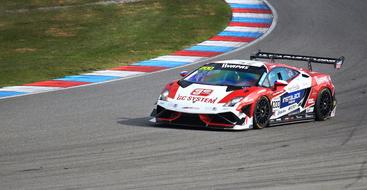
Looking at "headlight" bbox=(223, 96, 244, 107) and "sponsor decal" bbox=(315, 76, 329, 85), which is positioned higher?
"headlight" bbox=(223, 96, 244, 107)

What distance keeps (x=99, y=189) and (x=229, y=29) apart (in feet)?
57.2

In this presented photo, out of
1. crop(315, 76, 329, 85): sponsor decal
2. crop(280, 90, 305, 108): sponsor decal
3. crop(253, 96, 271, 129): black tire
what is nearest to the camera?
crop(253, 96, 271, 129): black tire

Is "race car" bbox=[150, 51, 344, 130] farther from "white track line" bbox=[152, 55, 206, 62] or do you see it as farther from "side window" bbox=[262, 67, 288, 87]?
"white track line" bbox=[152, 55, 206, 62]

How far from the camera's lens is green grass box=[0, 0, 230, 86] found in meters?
23.6

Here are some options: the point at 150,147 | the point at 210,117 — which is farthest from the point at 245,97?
the point at 150,147

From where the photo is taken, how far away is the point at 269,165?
41.4 ft

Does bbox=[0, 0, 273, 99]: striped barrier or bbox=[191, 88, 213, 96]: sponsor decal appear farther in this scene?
bbox=[0, 0, 273, 99]: striped barrier

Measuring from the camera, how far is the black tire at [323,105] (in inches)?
695

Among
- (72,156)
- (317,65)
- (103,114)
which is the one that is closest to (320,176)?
(72,156)

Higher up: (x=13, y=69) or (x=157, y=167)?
(x=157, y=167)

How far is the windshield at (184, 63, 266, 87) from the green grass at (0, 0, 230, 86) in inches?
239

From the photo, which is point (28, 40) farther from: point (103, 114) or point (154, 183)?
point (154, 183)

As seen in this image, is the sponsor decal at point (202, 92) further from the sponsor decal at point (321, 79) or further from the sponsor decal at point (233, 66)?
the sponsor decal at point (321, 79)


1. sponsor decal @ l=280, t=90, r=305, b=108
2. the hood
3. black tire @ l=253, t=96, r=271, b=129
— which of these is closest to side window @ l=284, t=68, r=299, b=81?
sponsor decal @ l=280, t=90, r=305, b=108
